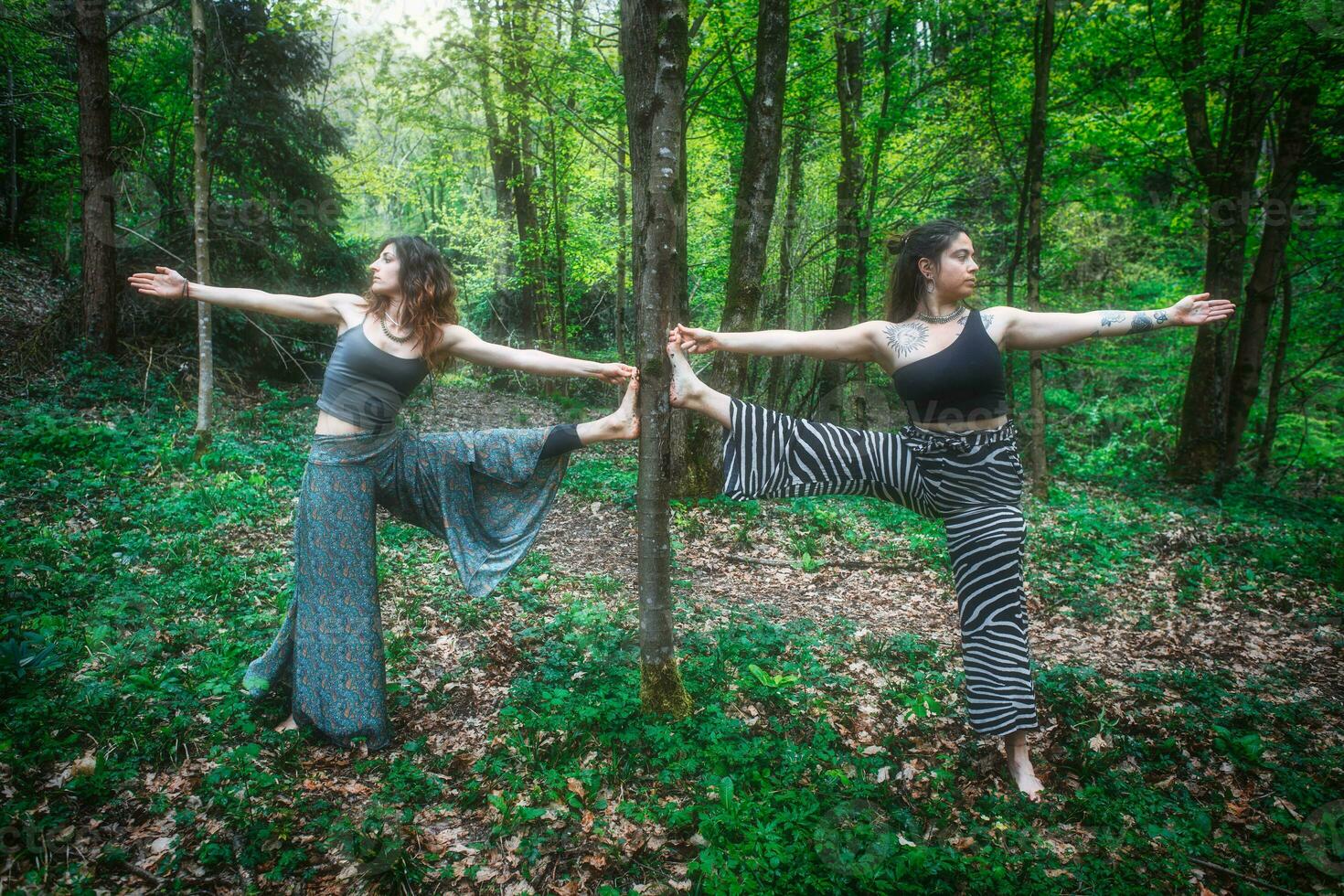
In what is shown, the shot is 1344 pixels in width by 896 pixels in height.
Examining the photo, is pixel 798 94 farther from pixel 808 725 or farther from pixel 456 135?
pixel 808 725

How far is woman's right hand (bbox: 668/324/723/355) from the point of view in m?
3.20

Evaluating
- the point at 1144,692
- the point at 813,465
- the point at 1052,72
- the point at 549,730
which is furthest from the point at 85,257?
the point at 1052,72

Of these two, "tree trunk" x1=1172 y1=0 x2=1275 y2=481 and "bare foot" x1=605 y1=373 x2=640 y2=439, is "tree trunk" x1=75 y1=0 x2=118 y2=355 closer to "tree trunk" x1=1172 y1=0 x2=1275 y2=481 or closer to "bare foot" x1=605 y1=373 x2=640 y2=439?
"bare foot" x1=605 y1=373 x2=640 y2=439

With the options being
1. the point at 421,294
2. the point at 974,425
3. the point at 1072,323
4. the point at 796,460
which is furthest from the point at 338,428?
the point at 1072,323

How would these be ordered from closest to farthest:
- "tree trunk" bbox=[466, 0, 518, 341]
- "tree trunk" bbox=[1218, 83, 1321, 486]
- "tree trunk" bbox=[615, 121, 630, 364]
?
"tree trunk" bbox=[1218, 83, 1321, 486] < "tree trunk" bbox=[466, 0, 518, 341] < "tree trunk" bbox=[615, 121, 630, 364]

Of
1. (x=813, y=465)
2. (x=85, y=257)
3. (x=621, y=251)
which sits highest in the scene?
(x=621, y=251)

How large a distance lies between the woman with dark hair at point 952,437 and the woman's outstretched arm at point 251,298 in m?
1.81

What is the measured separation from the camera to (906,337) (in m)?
3.29

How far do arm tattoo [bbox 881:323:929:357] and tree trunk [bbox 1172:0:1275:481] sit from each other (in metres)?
7.88

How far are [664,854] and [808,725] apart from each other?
1.24 metres

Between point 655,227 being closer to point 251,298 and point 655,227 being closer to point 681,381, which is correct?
point 681,381

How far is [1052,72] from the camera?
35.0 feet

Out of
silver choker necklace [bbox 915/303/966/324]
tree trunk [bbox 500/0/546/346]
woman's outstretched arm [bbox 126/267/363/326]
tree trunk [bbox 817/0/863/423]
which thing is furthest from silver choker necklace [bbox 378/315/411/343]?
tree trunk [bbox 500/0/546/346]

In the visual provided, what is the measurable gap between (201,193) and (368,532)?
21.7 ft
